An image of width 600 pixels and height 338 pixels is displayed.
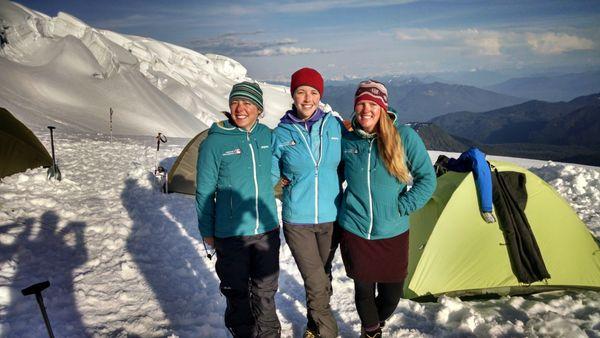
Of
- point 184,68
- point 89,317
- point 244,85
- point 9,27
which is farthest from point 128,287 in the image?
point 184,68

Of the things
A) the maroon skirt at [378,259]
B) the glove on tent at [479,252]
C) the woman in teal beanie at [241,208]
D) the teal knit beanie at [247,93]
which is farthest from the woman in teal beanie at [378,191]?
the glove on tent at [479,252]

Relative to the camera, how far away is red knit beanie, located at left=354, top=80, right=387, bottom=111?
11.2 ft

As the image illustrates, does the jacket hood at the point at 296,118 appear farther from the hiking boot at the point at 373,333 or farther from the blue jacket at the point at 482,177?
the blue jacket at the point at 482,177

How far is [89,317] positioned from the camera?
4.49 meters

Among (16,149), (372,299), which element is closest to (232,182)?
(372,299)

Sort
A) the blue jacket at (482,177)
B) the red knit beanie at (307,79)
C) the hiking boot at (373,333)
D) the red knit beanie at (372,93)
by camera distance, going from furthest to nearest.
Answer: the blue jacket at (482,177), the hiking boot at (373,333), the red knit beanie at (307,79), the red knit beanie at (372,93)

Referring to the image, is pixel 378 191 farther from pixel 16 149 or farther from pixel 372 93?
pixel 16 149

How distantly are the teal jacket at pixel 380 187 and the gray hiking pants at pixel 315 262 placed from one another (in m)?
0.39

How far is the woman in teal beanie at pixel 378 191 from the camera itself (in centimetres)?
343

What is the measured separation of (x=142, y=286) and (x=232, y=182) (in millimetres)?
3175

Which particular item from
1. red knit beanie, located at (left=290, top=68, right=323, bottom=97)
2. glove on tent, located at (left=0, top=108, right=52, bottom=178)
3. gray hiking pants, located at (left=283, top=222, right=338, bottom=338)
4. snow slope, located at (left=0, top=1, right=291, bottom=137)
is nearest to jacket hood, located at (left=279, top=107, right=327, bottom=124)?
red knit beanie, located at (left=290, top=68, right=323, bottom=97)

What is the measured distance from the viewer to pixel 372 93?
11.3ft

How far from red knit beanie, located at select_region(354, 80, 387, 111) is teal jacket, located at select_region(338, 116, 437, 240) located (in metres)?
0.30

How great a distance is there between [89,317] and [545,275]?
6.18 meters
